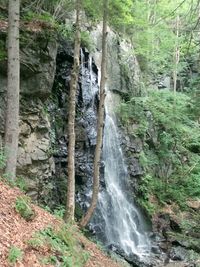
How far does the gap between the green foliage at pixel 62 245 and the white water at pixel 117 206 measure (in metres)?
5.56

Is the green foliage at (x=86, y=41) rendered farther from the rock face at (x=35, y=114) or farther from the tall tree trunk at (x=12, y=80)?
the tall tree trunk at (x=12, y=80)

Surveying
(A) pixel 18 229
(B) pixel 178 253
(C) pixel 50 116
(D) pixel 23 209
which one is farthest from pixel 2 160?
(B) pixel 178 253

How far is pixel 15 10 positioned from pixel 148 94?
16.4m

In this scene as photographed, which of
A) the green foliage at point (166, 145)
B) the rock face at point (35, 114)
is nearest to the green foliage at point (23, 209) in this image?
the rock face at point (35, 114)

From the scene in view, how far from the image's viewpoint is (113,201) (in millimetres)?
15883

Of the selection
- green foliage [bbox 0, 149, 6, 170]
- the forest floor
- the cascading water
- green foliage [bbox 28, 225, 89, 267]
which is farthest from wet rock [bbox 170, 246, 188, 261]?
green foliage [bbox 0, 149, 6, 170]

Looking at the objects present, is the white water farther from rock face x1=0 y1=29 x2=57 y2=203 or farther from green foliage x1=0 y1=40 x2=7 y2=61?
green foliage x1=0 y1=40 x2=7 y2=61

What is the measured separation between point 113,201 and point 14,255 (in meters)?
10.2

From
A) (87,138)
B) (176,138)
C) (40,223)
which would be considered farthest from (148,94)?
(40,223)

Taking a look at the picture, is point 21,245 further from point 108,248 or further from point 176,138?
point 176,138

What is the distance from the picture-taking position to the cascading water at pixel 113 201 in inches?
569

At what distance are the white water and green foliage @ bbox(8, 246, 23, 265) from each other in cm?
864

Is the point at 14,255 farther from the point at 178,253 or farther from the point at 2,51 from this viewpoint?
the point at 178,253

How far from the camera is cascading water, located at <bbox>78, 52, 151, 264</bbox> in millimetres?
14461
